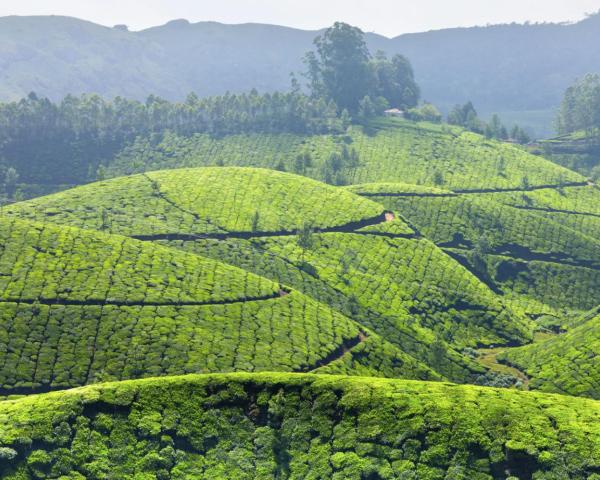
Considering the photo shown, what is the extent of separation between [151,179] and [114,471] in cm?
11623

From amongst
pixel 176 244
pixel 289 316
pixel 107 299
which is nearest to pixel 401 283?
pixel 289 316

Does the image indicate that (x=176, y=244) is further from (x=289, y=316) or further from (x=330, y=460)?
(x=330, y=460)

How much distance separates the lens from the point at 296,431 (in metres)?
63.7

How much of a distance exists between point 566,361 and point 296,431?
5449 centimetres

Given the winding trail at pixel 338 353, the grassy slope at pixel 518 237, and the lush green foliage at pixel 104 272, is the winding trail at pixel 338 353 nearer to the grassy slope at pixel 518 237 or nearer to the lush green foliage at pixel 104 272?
the lush green foliage at pixel 104 272

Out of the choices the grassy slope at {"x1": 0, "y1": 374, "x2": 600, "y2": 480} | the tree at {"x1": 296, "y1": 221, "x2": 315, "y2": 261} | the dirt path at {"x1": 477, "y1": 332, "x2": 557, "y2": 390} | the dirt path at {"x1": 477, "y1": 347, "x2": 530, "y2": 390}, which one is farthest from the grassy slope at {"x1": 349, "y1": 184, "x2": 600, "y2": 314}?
the grassy slope at {"x1": 0, "y1": 374, "x2": 600, "y2": 480}

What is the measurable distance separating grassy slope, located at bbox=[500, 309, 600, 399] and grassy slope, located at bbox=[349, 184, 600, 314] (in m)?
28.4

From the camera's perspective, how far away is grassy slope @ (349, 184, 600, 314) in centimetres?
14712

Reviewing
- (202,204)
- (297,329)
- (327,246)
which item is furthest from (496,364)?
(202,204)

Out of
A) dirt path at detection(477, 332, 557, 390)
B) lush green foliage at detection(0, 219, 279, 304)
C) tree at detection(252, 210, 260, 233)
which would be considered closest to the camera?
lush green foliage at detection(0, 219, 279, 304)

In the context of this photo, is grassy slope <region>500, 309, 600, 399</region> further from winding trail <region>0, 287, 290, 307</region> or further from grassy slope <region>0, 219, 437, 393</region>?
winding trail <region>0, 287, 290, 307</region>

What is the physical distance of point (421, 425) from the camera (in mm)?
61438

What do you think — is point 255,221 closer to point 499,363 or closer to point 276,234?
point 276,234

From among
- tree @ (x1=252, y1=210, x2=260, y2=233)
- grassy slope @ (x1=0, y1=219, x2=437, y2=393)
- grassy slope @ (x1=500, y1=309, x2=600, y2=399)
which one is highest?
tree @ (x1=252, y1=210, x2=260, y2=233)
